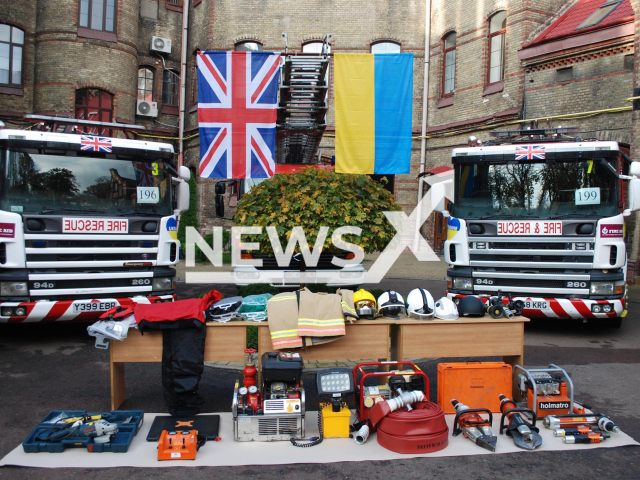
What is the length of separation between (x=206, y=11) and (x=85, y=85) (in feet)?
19.8

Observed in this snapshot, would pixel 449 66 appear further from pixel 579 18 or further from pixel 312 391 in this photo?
pixel 312 391

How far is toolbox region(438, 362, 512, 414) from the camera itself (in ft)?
17.6

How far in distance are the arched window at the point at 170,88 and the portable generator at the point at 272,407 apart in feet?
72.0

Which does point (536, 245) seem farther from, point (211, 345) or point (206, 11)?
point (206, 11)

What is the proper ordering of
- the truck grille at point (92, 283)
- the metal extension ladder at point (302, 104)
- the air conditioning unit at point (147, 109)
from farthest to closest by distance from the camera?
the air conditioning unit at point (147, 109)
the metal extension ladder at point (302, 104)
the truck grille at point (92, 283)

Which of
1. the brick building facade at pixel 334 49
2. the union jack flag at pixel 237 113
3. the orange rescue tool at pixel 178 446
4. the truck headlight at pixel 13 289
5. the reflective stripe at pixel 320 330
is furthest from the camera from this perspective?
the brick building facade at pixel 334 49

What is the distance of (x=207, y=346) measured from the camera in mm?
5293

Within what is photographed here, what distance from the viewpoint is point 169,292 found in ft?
28.0

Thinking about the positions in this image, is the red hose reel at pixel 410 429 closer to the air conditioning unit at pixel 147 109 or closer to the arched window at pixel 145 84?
the air conditioning unit at pixel 147 109

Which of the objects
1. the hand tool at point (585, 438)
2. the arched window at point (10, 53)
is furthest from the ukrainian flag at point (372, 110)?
the arched window at point (10, 53)

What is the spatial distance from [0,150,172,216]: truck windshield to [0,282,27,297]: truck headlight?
3.40 ft

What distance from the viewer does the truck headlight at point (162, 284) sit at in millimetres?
8344

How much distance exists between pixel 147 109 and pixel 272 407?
21065mm

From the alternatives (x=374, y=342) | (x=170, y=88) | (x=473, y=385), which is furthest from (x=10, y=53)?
(x=473, y=385)
